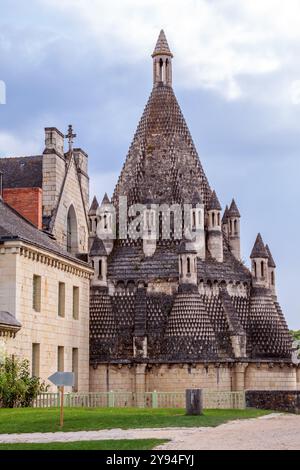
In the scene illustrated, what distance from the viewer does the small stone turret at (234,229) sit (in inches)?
2196

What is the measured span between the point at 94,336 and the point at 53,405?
505 inches

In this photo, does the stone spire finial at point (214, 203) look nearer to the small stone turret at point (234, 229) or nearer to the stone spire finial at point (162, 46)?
the small stone turret at point (234, 229)

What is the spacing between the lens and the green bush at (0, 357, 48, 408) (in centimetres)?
3528

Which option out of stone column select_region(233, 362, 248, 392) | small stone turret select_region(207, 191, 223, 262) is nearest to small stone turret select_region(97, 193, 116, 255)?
small stone turret select_region(207, 191, 223, 262)

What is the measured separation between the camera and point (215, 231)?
53906 mm

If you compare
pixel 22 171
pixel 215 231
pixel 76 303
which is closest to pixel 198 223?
pixel 215 231

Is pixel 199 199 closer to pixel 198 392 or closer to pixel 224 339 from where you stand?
pixel 224 339

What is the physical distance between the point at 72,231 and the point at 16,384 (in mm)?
19131

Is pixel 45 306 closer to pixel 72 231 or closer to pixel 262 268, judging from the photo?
pixel 72 231

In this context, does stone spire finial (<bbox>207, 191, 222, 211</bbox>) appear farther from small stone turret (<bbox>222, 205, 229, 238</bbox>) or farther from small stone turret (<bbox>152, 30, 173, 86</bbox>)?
small stone turret (<bbox>152, 30, 173, 86</bbox>)

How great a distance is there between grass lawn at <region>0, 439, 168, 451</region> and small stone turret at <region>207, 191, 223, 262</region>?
33.4 meters

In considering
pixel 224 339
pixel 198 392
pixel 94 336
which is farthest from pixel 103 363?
pixel 198 392

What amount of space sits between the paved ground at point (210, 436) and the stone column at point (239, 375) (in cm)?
2304

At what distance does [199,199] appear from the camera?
174 feet
